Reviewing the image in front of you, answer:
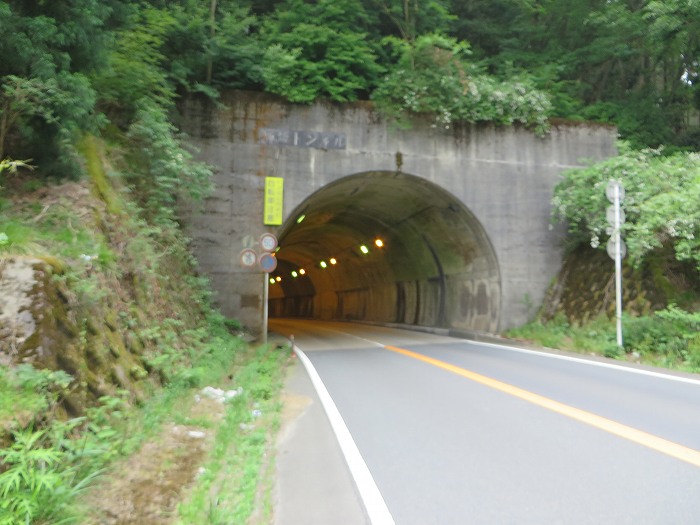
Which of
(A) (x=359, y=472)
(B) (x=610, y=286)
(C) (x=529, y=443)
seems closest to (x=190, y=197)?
(A) (x=359, y=472)

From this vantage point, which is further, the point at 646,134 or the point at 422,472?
A: the point at 646,134

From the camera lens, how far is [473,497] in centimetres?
349

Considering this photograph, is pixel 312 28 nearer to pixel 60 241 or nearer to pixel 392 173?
pixel 392 173

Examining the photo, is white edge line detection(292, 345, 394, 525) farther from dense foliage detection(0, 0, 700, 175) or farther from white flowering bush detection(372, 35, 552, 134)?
white flowering bush detection(372, 35, 552, 134)

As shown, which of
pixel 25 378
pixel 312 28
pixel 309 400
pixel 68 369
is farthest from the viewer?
pixel 312 28

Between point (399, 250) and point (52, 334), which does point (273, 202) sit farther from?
point (52, 334)

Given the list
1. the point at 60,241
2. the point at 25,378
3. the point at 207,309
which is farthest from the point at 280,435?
the point at 207,309

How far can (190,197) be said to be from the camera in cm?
1301

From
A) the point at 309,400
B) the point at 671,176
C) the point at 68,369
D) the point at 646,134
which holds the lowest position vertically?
the point at 309,400

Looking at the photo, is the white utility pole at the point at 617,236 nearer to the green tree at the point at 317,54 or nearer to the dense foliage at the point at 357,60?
the dense foliage at the point at 357,60

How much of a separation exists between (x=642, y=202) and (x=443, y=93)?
6.36 metres

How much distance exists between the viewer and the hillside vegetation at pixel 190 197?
3990 mm

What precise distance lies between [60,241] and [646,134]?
18830 millimetres

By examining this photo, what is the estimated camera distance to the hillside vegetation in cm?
399
